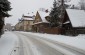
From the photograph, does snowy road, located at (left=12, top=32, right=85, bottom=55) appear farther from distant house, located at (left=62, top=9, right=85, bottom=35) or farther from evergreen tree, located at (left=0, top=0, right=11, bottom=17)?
distant house, located at (left=62, top=9, right=85, bottom=35)

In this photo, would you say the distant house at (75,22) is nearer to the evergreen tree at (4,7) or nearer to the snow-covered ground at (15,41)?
the snow-covered ground at (15,41)

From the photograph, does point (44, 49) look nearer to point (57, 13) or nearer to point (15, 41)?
point (15, 41)

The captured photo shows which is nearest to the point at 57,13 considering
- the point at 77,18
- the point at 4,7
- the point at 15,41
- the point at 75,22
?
the point at 77,18

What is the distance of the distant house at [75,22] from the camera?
3669cm

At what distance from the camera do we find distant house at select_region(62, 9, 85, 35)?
36.7m

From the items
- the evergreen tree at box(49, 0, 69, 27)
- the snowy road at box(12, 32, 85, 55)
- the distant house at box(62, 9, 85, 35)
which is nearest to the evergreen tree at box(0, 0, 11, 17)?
the snowy road at box(12, 32, 85, 55)

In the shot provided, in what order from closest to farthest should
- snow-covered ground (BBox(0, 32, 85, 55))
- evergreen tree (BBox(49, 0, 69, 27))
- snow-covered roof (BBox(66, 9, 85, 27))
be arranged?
snow-covered ground (BBox(0, 32, 85, 55))
snow-covered roof (BBox(66, 9, 85, 27))
evergreen tree (BBox(49, 0, 69, 27))

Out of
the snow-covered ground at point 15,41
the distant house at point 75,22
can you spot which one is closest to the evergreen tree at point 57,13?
Result: the distant house at point 75,22

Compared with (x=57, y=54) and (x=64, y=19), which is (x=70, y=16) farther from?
(x=57, y=54)

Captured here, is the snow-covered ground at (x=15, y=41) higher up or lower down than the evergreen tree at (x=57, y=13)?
lower down

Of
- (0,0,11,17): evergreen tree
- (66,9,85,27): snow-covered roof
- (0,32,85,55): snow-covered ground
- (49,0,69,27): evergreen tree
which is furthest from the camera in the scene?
(49,0,69,27): evergreen tree

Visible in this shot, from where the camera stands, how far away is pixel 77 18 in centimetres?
3909

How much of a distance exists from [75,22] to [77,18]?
1.93 meters

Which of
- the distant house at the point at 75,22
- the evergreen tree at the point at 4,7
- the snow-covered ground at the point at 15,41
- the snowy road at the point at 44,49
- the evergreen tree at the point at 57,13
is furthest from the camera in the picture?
the evergreen tree at the point at 57,13
